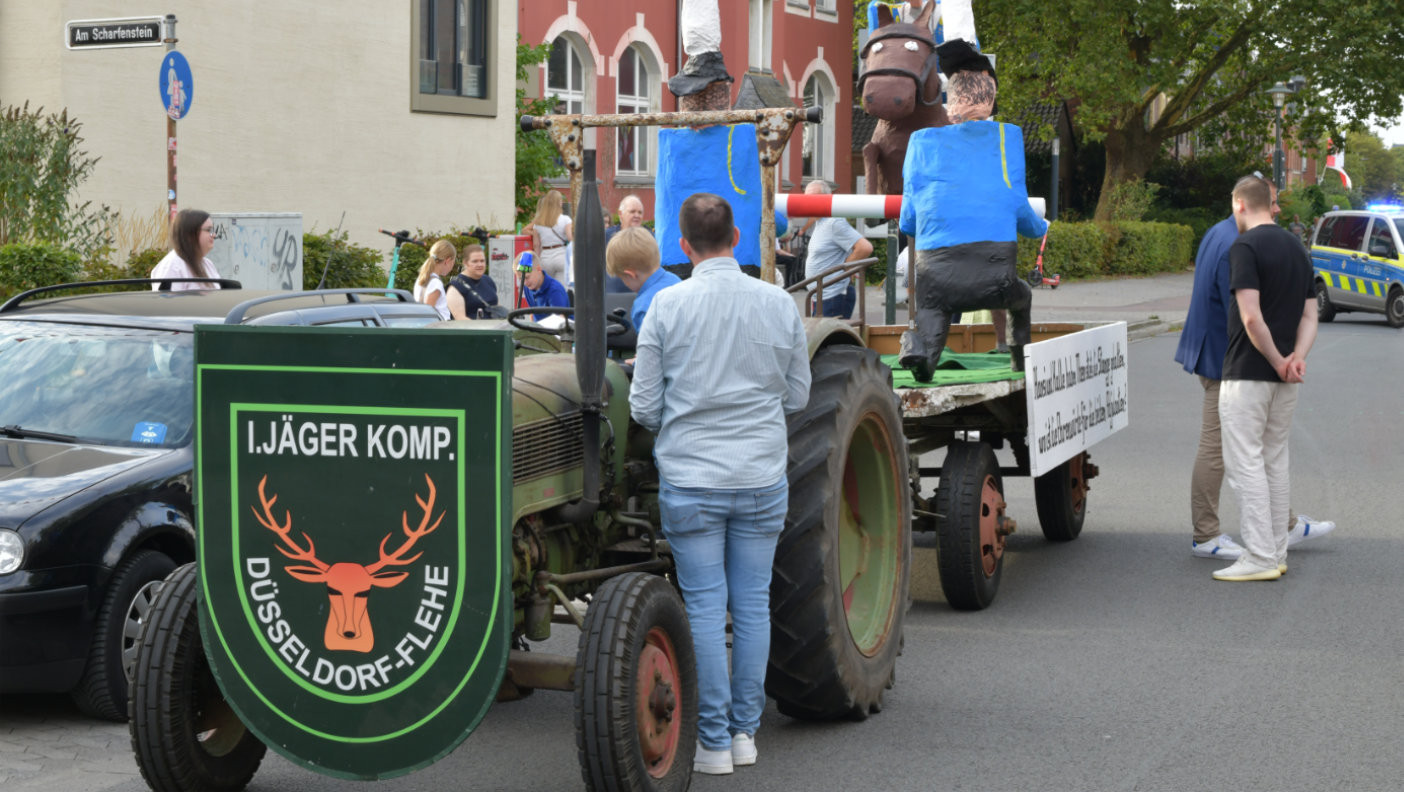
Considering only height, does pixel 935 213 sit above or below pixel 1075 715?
above

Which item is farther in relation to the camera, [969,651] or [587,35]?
[587,35]

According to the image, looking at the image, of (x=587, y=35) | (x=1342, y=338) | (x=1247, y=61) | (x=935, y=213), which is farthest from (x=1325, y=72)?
(x=935, y=213)

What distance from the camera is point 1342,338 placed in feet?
85.0

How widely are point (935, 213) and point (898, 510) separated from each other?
2.33 m

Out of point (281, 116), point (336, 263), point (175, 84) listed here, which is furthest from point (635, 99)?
point (175, 84)

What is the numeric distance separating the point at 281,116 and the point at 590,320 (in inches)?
593

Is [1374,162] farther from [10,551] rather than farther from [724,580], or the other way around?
[10,551]

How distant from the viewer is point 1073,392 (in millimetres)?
8609

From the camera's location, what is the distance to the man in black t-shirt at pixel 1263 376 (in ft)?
27.9

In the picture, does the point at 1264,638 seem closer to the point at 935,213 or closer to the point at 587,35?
the point at 935,213

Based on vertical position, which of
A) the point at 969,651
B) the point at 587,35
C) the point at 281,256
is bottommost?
the point at 969,651

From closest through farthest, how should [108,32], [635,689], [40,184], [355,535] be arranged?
1. [355,535]
2. [635,689]
3. [108,32]
4. [40,184]

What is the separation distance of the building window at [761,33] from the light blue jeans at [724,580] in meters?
30.7

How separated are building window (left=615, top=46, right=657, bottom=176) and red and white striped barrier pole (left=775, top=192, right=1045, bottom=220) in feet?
72.4
